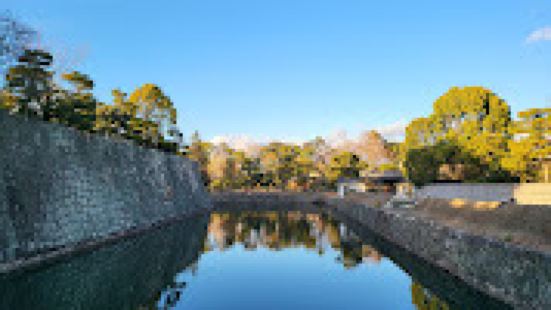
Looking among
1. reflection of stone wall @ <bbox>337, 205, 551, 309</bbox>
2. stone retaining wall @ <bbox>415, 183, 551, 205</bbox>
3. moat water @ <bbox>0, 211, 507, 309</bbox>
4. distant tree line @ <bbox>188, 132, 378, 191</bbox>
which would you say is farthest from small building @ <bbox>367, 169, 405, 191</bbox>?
reflection of stone wall @ <bbox>337, 205, 551, 309</bbox>

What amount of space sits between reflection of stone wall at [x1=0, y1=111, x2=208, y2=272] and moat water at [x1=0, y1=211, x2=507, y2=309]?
1179 mm

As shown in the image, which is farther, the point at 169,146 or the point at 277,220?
the point at 169,146

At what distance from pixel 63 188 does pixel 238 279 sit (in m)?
8.19

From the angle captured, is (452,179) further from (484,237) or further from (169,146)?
(169,146)

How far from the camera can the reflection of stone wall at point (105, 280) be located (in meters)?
8.94

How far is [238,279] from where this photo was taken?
41.7 feet

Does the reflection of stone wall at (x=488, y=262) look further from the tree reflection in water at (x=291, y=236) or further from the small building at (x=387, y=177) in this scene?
the small building at (x=387, y=177)

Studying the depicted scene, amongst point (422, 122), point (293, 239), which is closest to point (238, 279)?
point (293, 239)

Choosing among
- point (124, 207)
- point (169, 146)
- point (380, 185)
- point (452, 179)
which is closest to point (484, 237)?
point (124, 207)

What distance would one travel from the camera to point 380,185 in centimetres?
4688

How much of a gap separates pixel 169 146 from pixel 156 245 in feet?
77.4

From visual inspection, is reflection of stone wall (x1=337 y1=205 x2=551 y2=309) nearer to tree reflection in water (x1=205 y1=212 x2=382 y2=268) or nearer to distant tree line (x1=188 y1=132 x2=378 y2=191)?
tree reflection in water (x1=205 y1=212 x2=382 y2=268)

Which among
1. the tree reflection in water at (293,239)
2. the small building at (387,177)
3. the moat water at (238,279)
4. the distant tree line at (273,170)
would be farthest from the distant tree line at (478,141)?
the distant tree line at (273,170)

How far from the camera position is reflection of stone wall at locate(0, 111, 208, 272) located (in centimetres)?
1191
